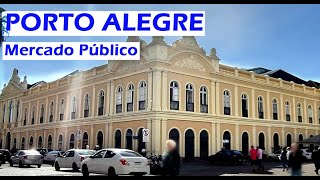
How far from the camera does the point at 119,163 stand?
17172 mm

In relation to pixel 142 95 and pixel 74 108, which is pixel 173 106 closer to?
pixel 142 95

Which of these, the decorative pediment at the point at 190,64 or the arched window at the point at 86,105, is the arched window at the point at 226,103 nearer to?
the decorative pediment at the point at 190,64

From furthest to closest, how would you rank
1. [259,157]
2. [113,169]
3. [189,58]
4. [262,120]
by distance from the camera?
1. [262,120]
2. [189,58]
3. [259,157]
4. [113,169]

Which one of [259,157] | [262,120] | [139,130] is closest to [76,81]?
[139,130]

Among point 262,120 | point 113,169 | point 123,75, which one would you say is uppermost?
point 123,75

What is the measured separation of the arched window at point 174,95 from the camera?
3369cm

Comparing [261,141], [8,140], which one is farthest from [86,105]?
[8,140]

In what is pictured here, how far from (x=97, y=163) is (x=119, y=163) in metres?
1.79

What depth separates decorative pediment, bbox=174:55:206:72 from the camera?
34688mm

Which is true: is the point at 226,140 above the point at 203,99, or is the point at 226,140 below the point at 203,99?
below

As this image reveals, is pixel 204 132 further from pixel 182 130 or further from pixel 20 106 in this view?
pixel 20 106

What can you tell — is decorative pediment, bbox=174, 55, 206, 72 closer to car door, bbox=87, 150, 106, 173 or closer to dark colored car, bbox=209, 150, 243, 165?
dark colored car, bbox=209, 150, 243, 165

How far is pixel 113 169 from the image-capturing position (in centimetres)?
1753

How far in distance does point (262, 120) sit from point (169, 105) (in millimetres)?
13791
